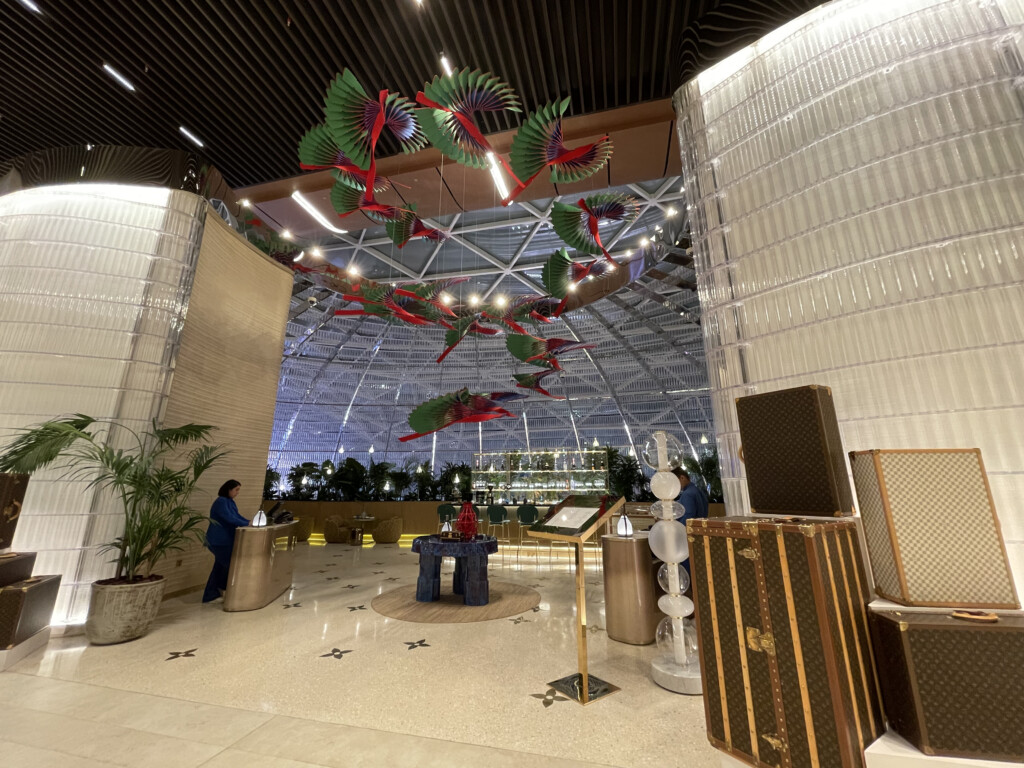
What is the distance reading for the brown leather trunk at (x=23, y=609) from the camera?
3018mm

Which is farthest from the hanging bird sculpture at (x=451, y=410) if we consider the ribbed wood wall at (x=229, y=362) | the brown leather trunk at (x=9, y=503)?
the brown leather trunk at (x=9, y=503)

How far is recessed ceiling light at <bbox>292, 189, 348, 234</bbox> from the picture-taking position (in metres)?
6.11

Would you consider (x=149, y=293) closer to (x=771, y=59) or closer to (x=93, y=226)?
(x=93, y=226)

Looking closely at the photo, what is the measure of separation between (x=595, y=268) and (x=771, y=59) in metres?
4.15

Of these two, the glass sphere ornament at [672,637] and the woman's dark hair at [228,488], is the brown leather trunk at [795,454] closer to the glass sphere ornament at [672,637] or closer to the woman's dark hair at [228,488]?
the glass sphere ornament at [672,637]

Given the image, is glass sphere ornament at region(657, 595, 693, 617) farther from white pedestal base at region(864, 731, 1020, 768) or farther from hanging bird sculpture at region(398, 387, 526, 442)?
hanging bird sculpture at region(398, 387, 526, 442)

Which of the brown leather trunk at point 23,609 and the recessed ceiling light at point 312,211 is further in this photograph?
the recessed ceiling light at point 312,211

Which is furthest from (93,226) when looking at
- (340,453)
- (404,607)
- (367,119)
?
(340,453)

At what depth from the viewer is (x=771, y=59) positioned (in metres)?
3.04

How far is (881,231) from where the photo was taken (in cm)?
241

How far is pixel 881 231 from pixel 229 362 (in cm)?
662

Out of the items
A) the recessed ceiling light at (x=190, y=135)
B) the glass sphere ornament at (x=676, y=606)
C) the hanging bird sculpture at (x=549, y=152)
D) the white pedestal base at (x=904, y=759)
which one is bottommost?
the white pedestal base at (x=904, y=759)

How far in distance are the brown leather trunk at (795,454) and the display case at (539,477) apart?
29.7 ft

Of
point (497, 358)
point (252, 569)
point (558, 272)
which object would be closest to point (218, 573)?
point (252, 569)
